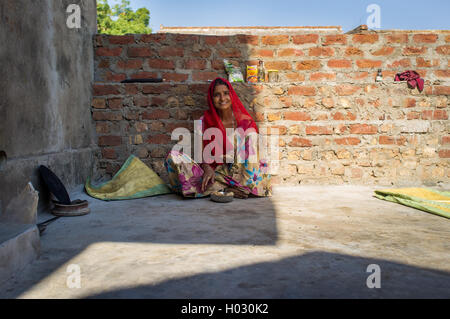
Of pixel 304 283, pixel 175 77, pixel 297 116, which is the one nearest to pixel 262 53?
pixel 297 116

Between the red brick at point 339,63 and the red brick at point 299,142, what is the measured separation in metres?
1.08

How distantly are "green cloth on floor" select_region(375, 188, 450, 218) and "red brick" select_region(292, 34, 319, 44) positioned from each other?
6.59 ft

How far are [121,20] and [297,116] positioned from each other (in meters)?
19.9

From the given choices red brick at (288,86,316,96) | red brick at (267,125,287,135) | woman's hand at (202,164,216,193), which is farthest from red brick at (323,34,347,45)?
woman's hand at (202,164,216,193)

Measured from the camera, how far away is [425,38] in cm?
407

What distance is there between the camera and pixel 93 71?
4000 millimetres

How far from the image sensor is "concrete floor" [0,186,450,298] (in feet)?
4.20

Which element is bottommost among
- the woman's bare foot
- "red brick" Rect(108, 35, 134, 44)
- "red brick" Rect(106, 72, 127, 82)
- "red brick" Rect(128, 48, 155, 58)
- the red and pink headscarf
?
the woman's bare foot

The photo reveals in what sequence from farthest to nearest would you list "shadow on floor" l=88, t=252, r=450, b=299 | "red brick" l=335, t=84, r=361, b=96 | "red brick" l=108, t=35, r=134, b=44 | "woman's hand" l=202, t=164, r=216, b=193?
"red brick" l=108, t=35, r=134, b=44 < "red brick" l=335, t=84, r=361, b=96 < "woman's hand" l=202, t=164, r=216, b=193 < "shadow on floor" l=88, t=252, r=450, b=299

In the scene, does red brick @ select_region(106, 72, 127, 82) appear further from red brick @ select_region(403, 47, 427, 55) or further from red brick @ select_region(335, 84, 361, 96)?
red brick @ select_region(403, 47, 427, 55)

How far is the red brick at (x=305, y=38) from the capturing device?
411cm
